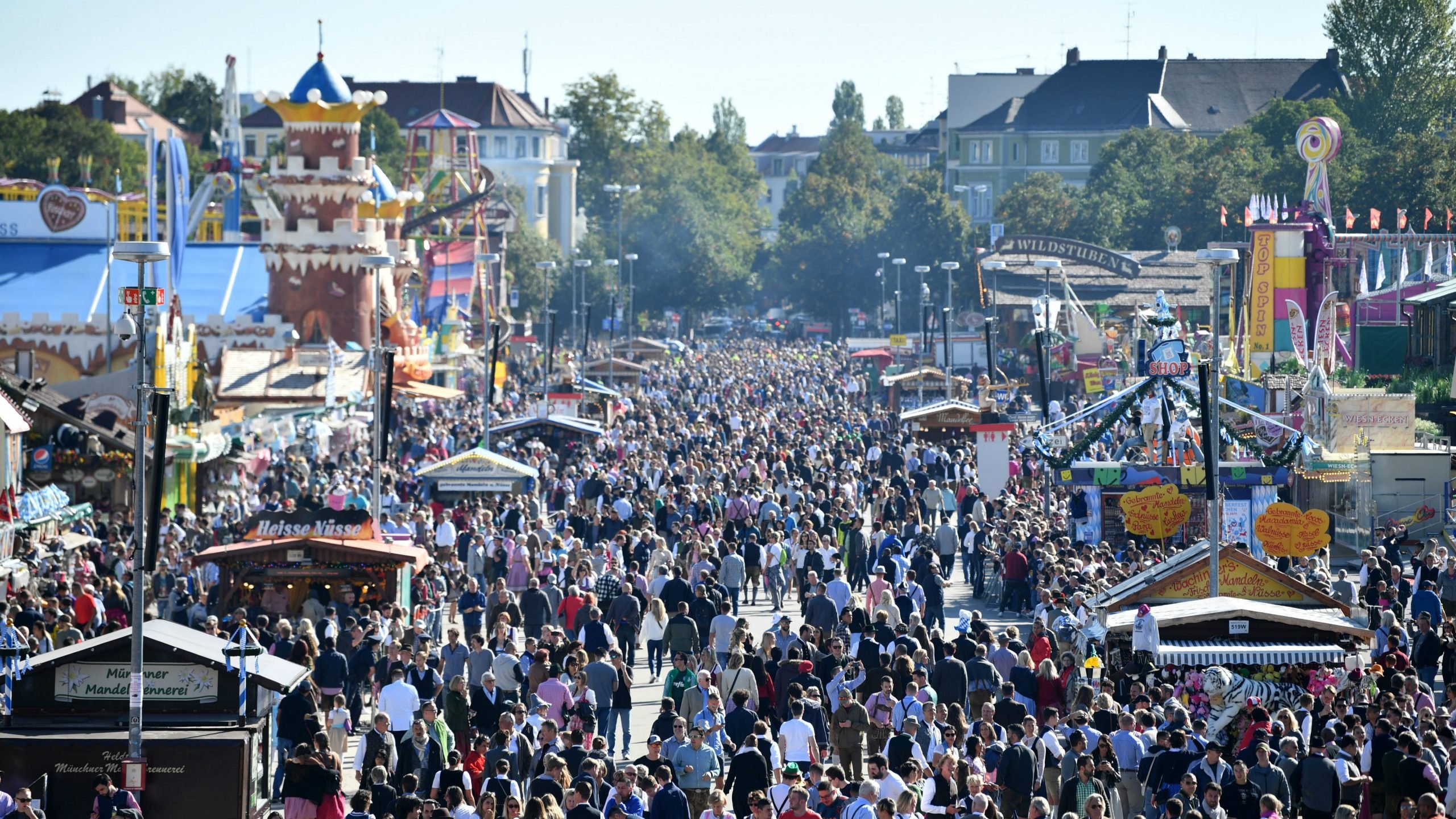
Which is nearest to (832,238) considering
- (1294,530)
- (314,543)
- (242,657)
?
(1294,530)

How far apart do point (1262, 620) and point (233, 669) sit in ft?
27.0

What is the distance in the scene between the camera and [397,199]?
207 feet

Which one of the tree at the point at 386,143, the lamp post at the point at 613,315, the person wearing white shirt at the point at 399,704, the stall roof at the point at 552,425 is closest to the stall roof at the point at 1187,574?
the person wearing white shirt at the point at 399,704

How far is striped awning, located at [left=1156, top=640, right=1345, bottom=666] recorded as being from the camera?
645 inches

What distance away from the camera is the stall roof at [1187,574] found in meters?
18.0

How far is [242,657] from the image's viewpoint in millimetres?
14273

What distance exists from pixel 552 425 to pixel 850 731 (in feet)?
83.7

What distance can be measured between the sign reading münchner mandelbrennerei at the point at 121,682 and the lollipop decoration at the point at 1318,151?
40.5 meters

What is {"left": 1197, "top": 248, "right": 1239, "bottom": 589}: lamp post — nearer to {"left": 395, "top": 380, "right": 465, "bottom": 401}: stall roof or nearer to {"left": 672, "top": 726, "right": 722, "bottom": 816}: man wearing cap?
{"left": 672, "top": 726, "right": 722, "bottom": 816}: man wearing cap

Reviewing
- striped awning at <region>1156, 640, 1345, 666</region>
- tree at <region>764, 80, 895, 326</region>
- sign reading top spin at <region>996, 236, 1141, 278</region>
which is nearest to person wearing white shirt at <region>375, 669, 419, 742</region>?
striped awning at <region>1156, 640, 1345, 666</region>

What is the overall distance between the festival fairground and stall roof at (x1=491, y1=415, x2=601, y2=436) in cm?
9

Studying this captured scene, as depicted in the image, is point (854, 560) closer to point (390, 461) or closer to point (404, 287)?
point (390, 461)

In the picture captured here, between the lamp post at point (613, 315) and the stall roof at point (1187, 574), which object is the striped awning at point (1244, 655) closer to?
the stall roof at point (1187, 574)

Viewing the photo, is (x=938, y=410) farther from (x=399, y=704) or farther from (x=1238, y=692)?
(x=399, y=704)
